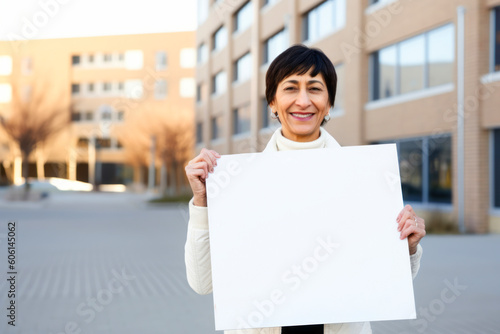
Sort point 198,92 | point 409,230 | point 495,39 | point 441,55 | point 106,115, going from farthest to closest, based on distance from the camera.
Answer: point 106,115, point 198,92, point 441,55, point 495,39, point 409,230

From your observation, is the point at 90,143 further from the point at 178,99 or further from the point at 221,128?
the point at 221,128

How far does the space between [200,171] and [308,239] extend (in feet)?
1.42

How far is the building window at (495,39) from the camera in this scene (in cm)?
1480

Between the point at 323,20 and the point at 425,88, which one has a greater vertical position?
the point at 323,20

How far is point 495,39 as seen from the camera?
14906 millimetres

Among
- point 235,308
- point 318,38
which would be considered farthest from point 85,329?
point 318,38

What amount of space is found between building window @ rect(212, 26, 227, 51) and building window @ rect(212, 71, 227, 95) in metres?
1.80

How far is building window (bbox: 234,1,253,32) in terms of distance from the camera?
3316cm

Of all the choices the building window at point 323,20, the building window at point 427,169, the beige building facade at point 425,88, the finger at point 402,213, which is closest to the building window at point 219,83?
the beige building facade at point 425,88

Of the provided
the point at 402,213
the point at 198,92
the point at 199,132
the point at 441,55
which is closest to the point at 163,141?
the point at 199,132

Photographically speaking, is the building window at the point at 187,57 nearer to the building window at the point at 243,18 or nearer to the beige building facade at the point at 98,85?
the beige building facade at the point at 98,85

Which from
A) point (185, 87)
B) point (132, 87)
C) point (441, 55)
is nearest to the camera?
point (441, 55)

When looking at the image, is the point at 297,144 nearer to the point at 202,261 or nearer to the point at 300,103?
the point at 300,103

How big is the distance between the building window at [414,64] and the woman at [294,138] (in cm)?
1494
